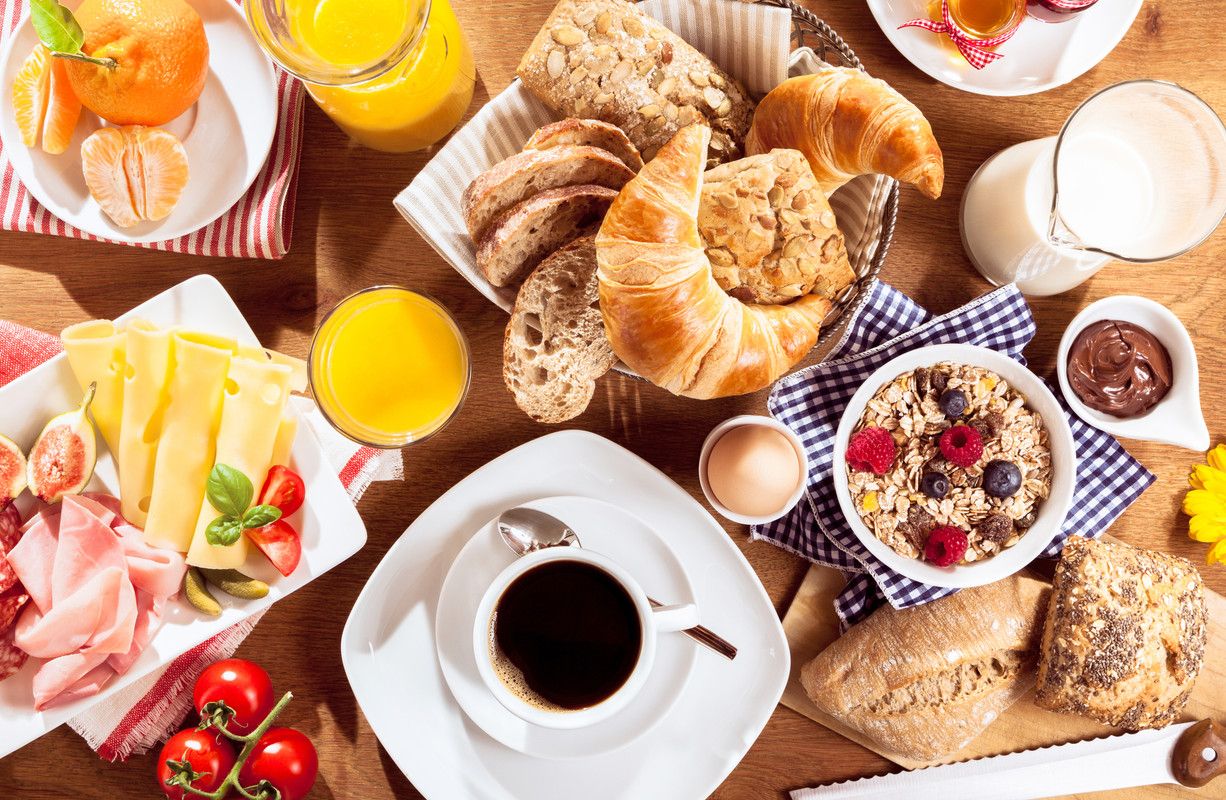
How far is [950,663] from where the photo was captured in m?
1.36

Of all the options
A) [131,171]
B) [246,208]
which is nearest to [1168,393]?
[246,208]

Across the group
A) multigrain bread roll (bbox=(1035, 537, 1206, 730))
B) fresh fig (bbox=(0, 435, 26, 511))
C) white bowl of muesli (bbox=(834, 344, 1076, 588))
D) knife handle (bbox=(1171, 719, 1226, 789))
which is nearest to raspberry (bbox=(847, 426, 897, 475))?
white bowl of muesli (bbox=(834, 344, 1076, 588))

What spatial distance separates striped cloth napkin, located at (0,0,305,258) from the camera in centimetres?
138

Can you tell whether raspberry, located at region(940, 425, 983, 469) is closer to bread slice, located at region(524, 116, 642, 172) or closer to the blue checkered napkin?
the blue checkered napkin

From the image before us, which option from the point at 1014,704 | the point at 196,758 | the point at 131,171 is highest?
the point at 131,171

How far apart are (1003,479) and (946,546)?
135mm

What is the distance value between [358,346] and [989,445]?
1.02 m

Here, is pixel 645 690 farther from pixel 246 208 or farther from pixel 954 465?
pixel 246 208

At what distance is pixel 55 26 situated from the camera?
1.15 meters

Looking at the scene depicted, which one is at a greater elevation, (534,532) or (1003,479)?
(1003,479)

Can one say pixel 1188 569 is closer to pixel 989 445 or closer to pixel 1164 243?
pixel 989 445

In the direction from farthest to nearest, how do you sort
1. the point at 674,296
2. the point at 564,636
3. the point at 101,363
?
the point at 564,636 < the point at 101,363 < the point at 674,296

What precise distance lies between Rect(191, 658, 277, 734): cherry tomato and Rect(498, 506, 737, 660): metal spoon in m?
0.49

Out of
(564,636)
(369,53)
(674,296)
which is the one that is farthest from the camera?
(564,636)
